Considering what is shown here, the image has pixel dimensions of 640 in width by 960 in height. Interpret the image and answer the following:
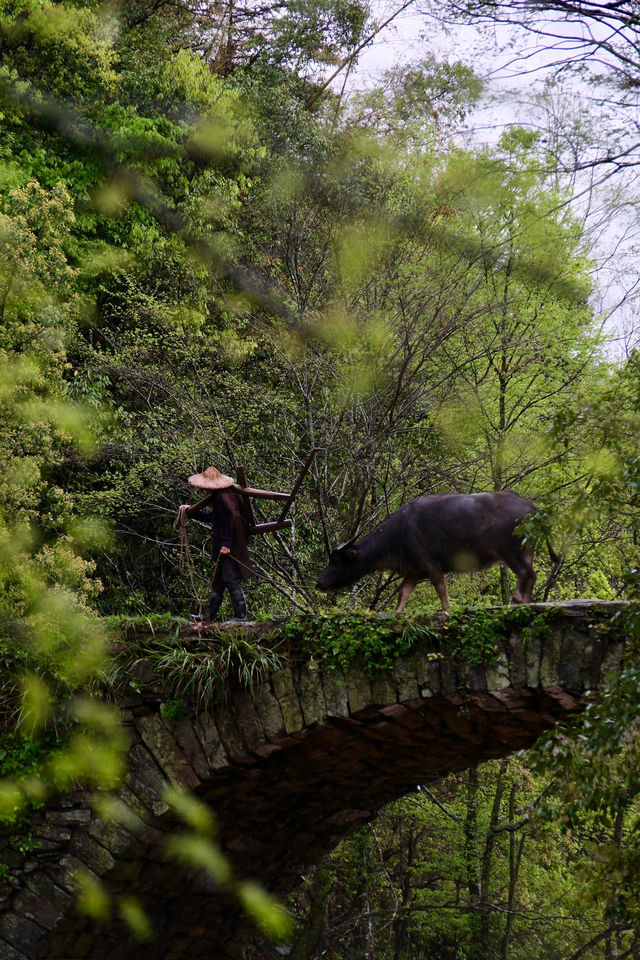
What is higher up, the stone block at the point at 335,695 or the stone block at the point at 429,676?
the stone block at the point at 429,676

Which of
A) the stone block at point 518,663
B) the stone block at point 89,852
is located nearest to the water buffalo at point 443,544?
the stone block at point 518,663

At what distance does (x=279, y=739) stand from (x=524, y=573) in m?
2.12

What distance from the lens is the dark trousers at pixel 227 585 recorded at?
6.55 metres

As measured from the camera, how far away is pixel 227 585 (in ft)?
21.6

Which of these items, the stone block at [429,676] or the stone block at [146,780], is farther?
the stone block at [146,780]

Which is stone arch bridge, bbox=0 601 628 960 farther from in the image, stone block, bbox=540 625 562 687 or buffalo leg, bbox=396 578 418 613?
buffalo leg, bbox=396 578 418 613

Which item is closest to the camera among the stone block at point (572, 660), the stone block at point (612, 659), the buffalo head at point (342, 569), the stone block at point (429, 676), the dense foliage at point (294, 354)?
the stone block at point (612, 659)

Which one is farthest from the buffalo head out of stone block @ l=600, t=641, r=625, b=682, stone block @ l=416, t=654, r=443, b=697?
stone block @ l=600, t=641, r=625, b=682

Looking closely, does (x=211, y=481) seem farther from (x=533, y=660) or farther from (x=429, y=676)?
(x=533, y=660)

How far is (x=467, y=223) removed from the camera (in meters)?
10.1

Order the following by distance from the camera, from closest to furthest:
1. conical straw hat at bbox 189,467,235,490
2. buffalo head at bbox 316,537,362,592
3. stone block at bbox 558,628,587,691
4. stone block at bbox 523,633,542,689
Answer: stone block at bbox 558,628,587,691
stone block at bbox 523,633,542,689
conical straw hat at bbox 189,467,235,490
buffalo head at bbox 316,537,362,592

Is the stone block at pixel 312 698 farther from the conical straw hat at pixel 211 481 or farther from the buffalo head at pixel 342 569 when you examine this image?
the conical straw hat at pixel 211 481

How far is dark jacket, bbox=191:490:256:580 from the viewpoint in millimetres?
6598

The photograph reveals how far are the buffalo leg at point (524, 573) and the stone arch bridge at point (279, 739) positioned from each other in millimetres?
212
